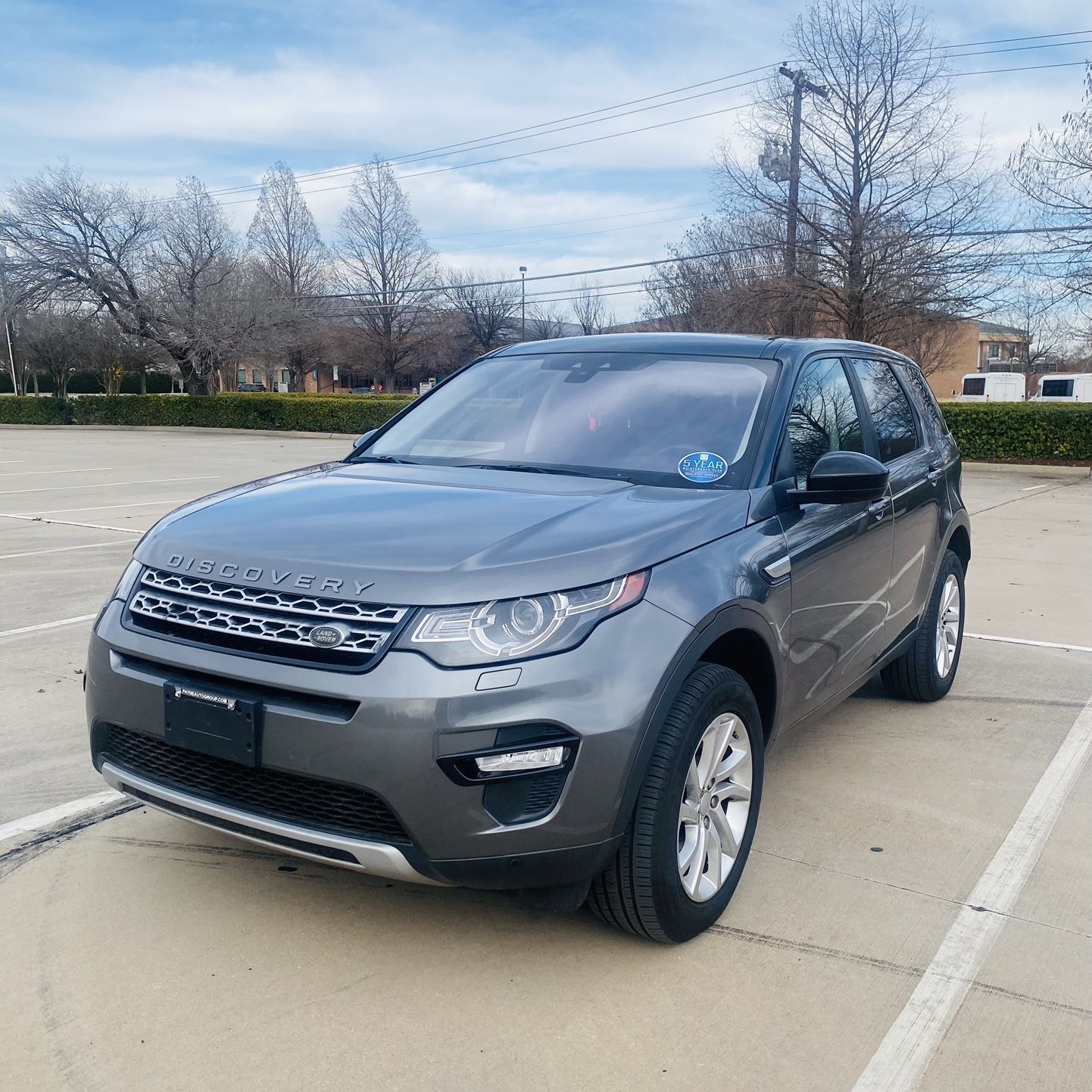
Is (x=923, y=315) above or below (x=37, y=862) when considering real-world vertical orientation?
above

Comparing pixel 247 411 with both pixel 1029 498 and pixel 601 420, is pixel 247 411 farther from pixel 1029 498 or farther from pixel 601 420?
pixel 601 420

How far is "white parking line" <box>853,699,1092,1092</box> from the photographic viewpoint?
2.68m

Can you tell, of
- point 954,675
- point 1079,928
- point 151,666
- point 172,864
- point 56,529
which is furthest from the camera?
point 56,529

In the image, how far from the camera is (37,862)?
3678mm

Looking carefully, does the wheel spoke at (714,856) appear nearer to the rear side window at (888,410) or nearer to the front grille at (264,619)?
the front grille at (264,619)

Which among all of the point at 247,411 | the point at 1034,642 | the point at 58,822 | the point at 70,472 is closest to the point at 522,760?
the point at 58,822

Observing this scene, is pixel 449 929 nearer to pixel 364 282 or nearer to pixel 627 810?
pixel 627 810

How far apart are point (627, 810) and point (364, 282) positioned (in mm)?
62729

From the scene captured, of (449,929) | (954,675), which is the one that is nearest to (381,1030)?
(449,929)

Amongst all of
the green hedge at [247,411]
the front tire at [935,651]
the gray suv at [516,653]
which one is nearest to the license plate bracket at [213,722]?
the gray suv at [516,653]

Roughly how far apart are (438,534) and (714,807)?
3.73ft

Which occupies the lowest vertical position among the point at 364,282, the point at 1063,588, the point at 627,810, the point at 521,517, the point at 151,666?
the point at 1063,588

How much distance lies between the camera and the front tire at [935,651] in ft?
17.7

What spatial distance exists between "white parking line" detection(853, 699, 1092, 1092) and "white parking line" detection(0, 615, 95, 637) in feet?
18.4
